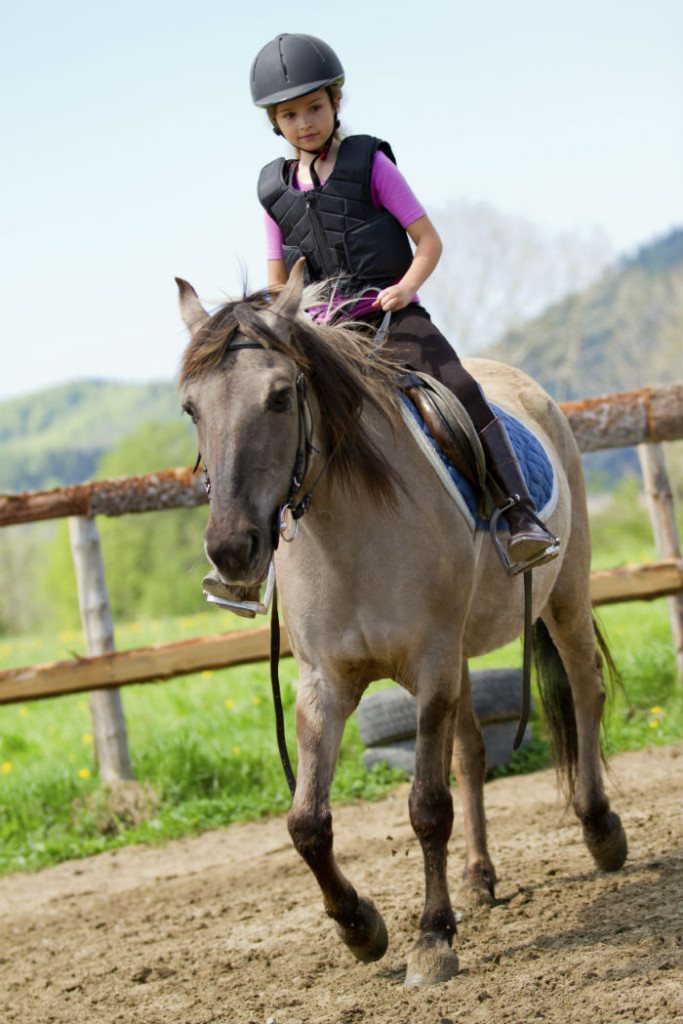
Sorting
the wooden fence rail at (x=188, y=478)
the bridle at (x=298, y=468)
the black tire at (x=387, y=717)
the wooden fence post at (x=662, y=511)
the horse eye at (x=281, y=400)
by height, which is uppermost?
the horse eye at (x=281, y=400)

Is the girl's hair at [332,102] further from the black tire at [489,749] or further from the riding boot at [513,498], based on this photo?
the black tire at [489,749]

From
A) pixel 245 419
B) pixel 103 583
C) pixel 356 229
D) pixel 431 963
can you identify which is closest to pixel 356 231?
pixel 356 229

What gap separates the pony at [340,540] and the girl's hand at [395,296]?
0.15 meters

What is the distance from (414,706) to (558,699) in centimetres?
153

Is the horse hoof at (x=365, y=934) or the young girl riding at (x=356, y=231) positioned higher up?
the young girl riding at (x=356, y=231)

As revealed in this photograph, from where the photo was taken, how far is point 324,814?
3949 millimetres

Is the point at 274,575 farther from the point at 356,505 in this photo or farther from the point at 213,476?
the point at 213,476

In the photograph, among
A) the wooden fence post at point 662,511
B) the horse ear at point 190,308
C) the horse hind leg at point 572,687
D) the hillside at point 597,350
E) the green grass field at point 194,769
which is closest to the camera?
the horse ear at point 190,308

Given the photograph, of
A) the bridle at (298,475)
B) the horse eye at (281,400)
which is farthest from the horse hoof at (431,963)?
the horse eye at (281,400)

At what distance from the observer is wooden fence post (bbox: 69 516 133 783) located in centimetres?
741

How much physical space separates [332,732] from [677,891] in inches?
60.4

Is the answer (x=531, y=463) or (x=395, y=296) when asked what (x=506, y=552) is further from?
(x=395, y=296)

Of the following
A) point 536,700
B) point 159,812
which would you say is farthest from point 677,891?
point 159,812

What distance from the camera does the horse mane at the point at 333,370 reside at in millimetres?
3600
